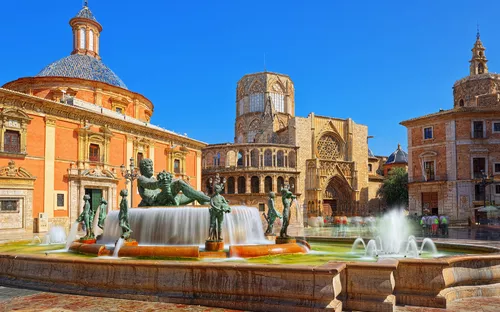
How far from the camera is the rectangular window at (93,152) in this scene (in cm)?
2611

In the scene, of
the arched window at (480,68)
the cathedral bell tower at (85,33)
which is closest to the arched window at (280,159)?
the cathedral bell tower at (85,33)

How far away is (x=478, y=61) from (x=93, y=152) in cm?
4506

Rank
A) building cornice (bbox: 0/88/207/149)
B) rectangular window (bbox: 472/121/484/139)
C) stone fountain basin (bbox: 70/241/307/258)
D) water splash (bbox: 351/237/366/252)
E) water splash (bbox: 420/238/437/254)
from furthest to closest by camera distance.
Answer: rectangular window (bbox: 472/121/484/139) < building cornice (bbox: 0/88/207/149) < water splash (bbox: 351/237/366/252) < water splash (bbox: 420/238/437/254) < stone fountain basin (bbox: 70/241/307/258)

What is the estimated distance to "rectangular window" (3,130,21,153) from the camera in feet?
70.7

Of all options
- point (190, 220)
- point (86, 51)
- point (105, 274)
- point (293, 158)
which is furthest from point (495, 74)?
point (105, 274)

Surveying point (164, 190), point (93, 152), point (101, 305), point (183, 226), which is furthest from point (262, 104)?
point (101, 305)

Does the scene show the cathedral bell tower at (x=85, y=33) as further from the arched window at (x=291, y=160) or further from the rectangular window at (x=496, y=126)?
the rectangular window at (x=496, y=126)

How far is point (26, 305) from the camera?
18.1 feet

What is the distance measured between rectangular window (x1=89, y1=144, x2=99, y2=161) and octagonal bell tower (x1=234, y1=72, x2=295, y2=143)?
106ft

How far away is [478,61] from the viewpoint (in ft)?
165

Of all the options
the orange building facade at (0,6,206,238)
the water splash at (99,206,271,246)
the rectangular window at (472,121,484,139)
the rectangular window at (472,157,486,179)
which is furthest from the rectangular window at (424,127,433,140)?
the water splash at (99,206,271,246)

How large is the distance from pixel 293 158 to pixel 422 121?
15304 mm

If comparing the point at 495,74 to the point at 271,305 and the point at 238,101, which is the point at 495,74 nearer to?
the point at 238,101

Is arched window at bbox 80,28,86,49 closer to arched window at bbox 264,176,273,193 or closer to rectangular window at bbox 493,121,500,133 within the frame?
arched window at bbox 264,176,273,193
